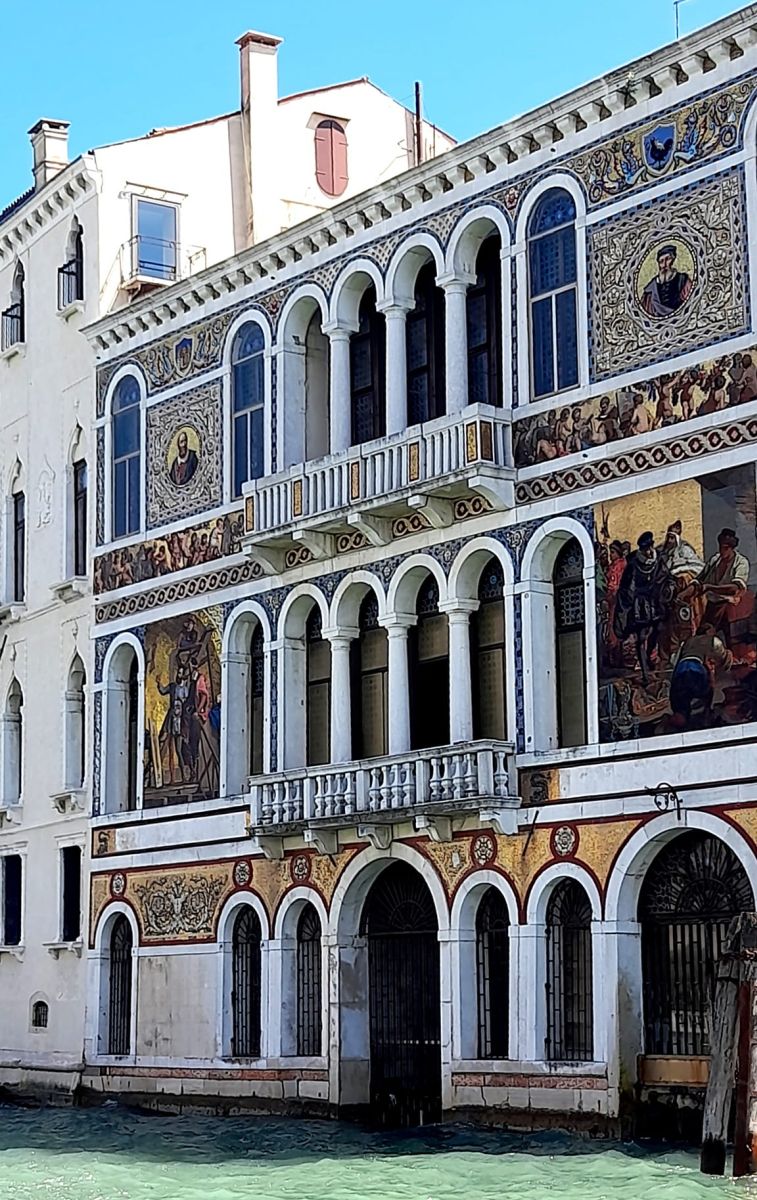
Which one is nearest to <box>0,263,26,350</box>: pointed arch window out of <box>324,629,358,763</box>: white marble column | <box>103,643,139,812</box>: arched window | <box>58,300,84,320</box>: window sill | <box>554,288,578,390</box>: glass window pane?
<box>58,300,84,320</box>: window sill

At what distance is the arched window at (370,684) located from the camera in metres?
26.7

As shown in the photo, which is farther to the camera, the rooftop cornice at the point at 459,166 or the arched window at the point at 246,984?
the arched window at the point at 246,984

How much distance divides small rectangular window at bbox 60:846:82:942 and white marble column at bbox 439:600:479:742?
31.2 feet

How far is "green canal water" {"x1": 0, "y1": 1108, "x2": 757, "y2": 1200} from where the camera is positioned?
62.9 feet

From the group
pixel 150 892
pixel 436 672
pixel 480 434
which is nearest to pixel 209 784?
pixel 150 892

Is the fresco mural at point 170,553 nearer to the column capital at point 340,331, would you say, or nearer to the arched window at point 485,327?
the column capital at point 340,331

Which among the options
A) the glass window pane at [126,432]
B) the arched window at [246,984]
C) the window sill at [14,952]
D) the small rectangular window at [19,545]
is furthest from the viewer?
the small rectangular window at [19,545]

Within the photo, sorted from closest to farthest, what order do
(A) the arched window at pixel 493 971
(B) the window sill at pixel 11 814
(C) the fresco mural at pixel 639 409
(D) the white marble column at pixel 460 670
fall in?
(C) the fresco mural at pixel 639 409
(A) the arched window at pixel 493 971
(D) the white marble column at pixel 460 670
(B) the window sill at pixel 11 814

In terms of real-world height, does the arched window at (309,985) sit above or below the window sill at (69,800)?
below

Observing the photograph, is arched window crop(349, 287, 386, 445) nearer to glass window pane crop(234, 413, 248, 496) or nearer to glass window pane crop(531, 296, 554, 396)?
glass window pane crop(234, 413, 248, 496)

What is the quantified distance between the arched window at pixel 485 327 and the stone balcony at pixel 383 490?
0.96 metres

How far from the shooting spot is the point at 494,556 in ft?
80.9

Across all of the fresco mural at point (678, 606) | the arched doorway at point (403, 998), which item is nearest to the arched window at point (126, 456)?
the arched doorway at point (403, 998)

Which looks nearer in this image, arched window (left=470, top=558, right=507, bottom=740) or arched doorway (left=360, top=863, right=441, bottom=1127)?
arched window (left=470, top=558, right=507, bottom=740)
